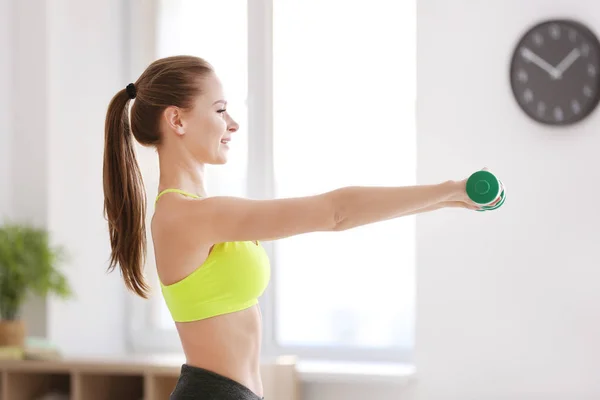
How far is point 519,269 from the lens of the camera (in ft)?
10.1

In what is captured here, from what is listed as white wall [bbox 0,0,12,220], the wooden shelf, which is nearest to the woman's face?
the wooden shelf

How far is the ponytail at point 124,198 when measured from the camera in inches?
65.5

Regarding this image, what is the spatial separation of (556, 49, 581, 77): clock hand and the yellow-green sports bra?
1828 millimetres

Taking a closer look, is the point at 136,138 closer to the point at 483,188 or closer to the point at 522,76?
the point at 483,188

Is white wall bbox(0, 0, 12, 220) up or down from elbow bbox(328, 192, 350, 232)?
up

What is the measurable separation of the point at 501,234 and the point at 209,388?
5.92 ft

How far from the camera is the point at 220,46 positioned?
12.5 ft

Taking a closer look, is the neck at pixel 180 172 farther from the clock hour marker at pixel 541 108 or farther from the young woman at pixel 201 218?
the clock hour marker at pixel 541 108

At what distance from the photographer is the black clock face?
2.97 metres

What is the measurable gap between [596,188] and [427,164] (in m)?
0.59

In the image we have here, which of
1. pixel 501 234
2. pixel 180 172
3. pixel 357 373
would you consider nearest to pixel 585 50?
pixel 501 234

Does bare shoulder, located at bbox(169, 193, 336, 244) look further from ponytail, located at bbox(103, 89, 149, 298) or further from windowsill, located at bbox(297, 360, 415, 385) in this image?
windowsill, located at bbox(297, 360, 415, 385)

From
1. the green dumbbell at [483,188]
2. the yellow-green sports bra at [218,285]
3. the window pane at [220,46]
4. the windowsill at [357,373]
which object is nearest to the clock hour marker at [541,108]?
the windowsill at [357,373]

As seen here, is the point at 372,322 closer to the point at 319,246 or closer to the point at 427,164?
the point at 319,246
